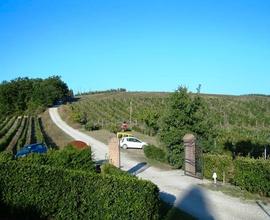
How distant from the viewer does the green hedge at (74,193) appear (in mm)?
14211

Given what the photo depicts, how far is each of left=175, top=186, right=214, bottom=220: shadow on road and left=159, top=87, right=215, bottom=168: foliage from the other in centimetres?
802

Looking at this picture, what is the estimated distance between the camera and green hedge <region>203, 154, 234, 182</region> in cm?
2428

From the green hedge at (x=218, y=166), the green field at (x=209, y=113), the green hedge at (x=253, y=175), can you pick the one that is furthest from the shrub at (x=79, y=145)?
the green field at (x=209, y=113)

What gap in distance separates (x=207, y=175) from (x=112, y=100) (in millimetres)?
86909

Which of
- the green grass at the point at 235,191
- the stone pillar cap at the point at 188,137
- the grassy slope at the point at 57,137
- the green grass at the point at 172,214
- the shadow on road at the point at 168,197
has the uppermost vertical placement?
the stone pillar cap at the point at 188,137

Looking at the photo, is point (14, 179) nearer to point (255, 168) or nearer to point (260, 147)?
point (255, 168)

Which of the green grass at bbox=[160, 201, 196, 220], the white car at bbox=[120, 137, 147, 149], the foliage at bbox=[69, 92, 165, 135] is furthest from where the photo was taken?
the foliage at bbox=[69, 92, 165, 135]

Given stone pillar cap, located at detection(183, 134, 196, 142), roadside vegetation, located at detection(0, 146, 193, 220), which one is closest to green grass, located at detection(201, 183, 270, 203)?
stone pillar cap, located at detection(183, 134, 196, 142)

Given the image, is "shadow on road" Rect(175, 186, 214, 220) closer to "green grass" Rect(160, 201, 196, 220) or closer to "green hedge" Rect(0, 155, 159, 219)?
"green grass" Rect(160, 201, 196, 220)

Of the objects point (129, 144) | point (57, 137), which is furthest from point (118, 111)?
point (129, 144)

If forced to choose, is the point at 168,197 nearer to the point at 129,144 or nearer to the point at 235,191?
the point at 235,191

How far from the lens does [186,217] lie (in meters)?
16.7

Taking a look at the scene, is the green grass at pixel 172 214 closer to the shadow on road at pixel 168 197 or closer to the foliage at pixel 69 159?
the shadow on road at pixel 168 197

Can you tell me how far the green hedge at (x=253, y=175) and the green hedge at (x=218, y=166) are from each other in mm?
789
